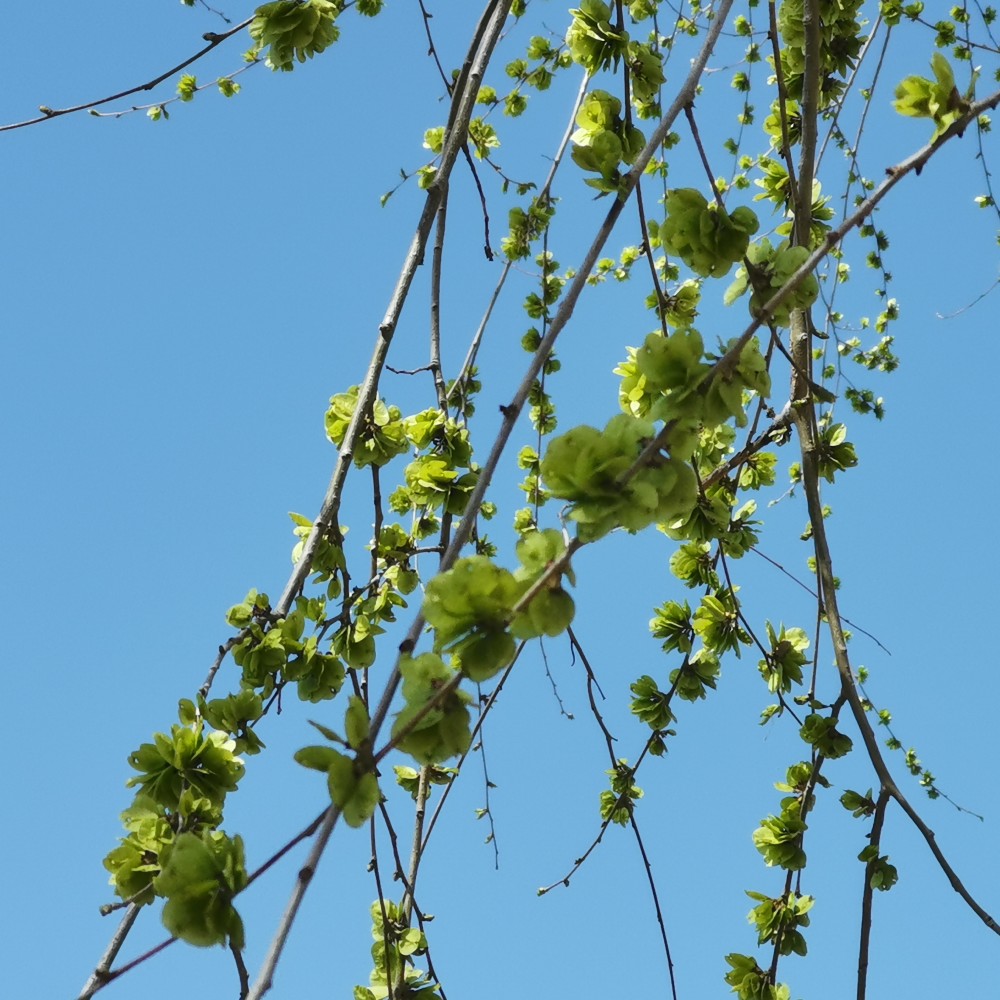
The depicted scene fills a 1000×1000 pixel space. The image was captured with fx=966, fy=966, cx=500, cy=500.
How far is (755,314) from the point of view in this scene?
1175 millimetres

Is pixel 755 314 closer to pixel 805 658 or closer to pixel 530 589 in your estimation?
pixel 530 589

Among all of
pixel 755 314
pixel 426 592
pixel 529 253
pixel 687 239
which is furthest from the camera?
pixel 529 253

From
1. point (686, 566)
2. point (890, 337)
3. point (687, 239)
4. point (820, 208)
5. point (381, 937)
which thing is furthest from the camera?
point (890, 337)

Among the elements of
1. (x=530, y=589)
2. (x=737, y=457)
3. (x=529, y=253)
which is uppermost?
(x=529, y=253)

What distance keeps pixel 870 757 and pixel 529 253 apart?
1.56 meters

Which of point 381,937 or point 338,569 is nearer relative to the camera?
point 338,569

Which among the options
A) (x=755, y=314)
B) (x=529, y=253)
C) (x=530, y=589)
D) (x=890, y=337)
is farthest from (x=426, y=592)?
(x=890, y=337)

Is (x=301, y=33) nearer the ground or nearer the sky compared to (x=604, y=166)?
nearer the sky

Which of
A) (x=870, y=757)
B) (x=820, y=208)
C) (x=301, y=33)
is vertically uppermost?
(x=301, y=33)

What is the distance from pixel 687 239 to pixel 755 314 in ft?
0.56

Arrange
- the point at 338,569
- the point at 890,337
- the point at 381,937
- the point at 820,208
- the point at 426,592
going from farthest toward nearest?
the point at 890,337 < the point at 820,208 < the point at 381,937 < the point at 338,569 < the point at 426,592

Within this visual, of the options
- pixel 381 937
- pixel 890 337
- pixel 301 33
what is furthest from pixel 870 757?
pixel 890 337

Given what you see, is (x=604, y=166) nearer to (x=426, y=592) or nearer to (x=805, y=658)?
(x=426, y=592)

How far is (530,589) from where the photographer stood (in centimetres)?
90
